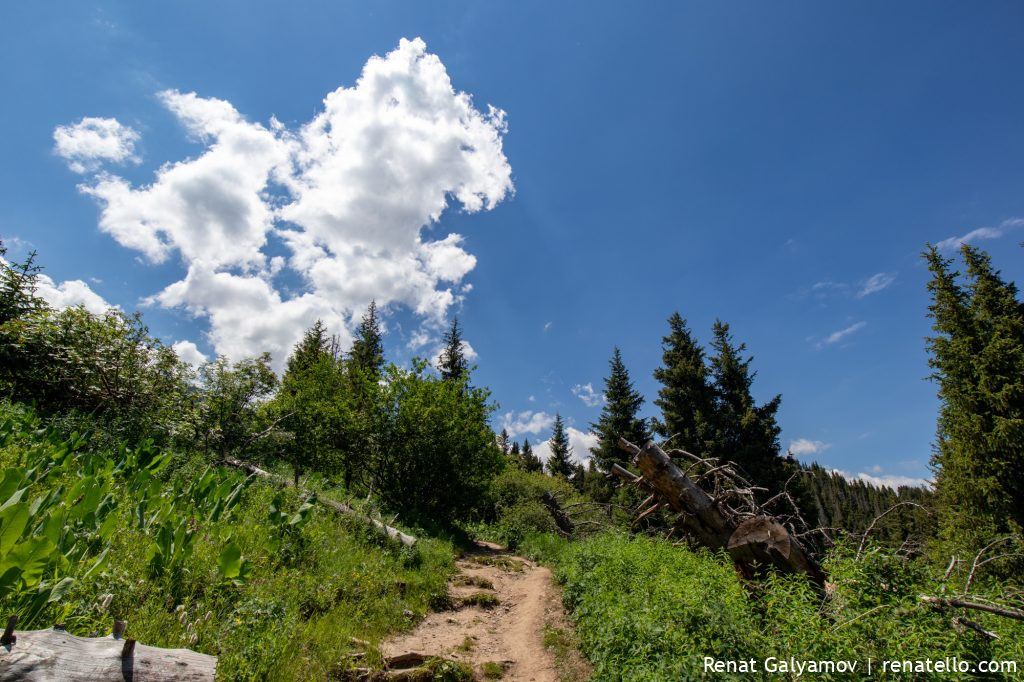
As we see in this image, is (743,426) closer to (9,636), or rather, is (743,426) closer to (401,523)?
(401,523)

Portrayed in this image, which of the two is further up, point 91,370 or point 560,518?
point 91,370

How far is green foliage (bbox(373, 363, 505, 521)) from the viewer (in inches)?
614

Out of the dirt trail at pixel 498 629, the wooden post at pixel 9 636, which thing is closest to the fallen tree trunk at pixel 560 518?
the dirt trail at pixel 498 629

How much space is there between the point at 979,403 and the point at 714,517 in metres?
11.5

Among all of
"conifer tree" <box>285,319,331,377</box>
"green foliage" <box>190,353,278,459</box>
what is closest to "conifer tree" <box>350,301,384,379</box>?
"conifer tree" <box>285,319,331,377</box>

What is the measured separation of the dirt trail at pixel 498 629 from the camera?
5621 millimetres

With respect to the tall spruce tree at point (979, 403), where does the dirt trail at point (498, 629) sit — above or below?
below

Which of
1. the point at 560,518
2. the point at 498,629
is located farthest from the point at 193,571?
the point at 560,518

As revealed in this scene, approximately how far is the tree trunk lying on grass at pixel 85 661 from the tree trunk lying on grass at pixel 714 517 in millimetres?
6049

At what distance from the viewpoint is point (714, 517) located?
22.0 ft

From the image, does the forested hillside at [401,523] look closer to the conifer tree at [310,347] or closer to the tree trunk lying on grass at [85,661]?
the tree trunk lying on grass at [85,661]

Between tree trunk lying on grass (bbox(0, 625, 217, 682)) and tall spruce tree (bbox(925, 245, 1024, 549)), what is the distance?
16.1 m

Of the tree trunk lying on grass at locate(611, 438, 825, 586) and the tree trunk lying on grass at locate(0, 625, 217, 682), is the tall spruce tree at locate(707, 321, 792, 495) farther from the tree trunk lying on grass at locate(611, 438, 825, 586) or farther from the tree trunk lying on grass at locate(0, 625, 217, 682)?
the tree trunk lying on grass at locate(0, 625, 217, 682)

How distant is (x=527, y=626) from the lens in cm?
731
